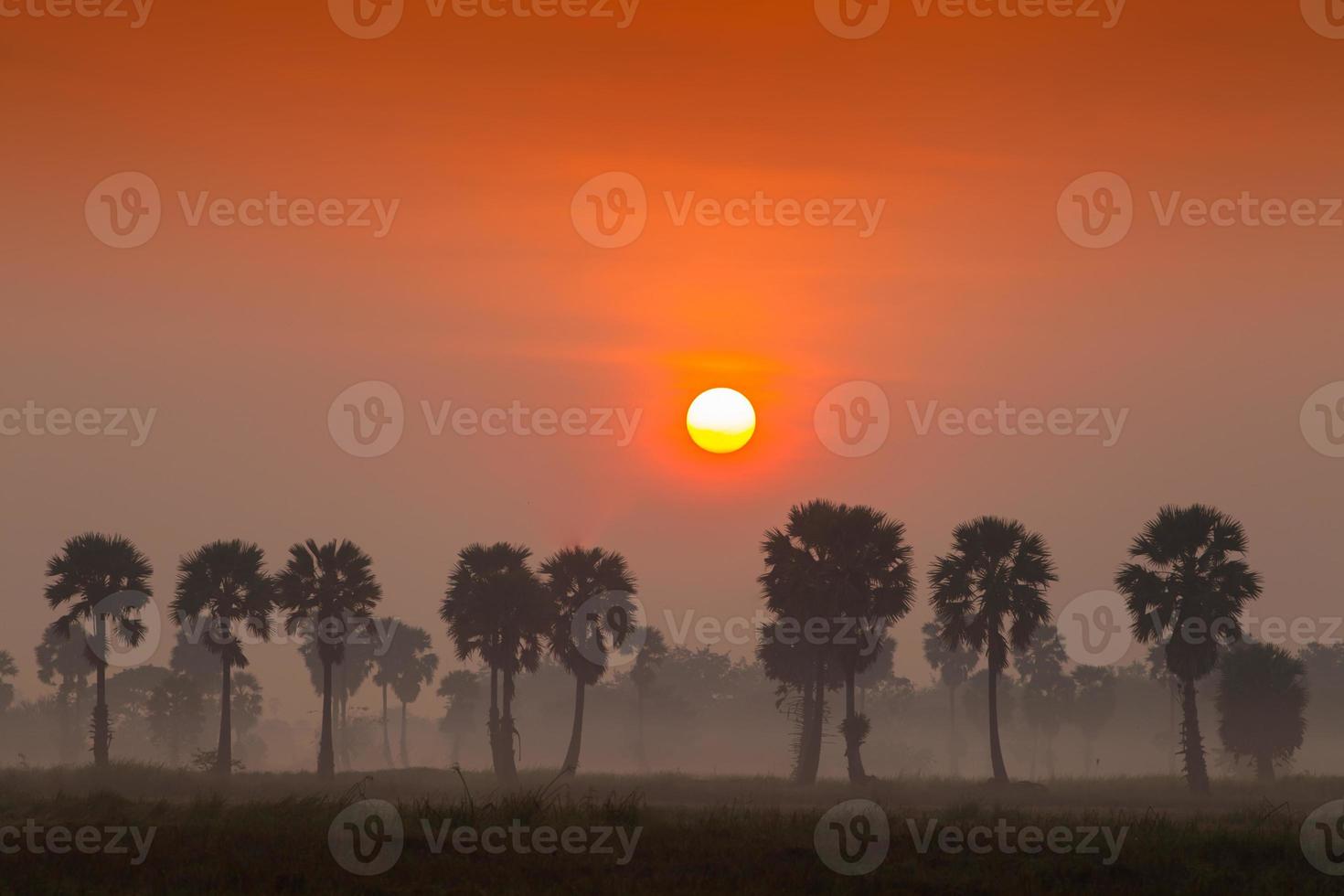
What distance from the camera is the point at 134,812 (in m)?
27.3

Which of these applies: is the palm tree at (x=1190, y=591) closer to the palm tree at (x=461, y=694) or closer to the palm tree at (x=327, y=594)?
the palm tree at (x=327, y=594)

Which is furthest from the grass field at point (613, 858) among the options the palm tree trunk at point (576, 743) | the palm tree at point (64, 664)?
the palm tree at point (64, 664)

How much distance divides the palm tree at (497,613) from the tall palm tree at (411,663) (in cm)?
5984

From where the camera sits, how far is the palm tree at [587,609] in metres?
75.5

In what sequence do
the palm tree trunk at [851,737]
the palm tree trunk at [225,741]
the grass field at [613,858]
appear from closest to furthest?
the grass field at [613,858] < the palm tree trunk at [851,737] < the palm tree trunk at [225,741]

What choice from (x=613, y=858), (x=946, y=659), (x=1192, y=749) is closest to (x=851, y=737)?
(x=1192, y=749)

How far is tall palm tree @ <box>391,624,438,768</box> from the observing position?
428ft

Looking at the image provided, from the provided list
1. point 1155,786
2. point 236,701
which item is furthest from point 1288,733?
point 236,701

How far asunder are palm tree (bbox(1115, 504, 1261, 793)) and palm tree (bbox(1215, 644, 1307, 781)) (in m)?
17.2

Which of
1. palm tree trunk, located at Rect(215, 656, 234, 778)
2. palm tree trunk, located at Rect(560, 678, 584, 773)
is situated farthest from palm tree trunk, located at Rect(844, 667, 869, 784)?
palm tree trunk, located at Rect(215, 656, 234, 778)

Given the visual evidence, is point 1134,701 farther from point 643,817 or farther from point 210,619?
point 643,817

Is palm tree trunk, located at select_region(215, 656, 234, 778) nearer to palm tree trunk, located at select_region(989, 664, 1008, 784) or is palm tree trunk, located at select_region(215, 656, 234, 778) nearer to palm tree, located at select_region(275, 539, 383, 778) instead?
palm tree, located at select_region(275, 539, 383, 778)

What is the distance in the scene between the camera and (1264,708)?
78.1 m

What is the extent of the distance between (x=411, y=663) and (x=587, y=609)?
6028cm
